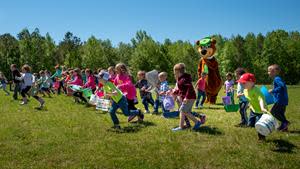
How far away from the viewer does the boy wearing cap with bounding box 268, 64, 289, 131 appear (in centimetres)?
889

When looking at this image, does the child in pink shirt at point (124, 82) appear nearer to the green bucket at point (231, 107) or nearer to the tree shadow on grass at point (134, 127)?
the tree shadow on grass at point (134, 127)

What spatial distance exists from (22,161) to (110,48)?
193 ft

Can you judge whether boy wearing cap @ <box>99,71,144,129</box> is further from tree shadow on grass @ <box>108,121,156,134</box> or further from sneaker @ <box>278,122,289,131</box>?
sneaker @ <box>278,122,289,131</box>

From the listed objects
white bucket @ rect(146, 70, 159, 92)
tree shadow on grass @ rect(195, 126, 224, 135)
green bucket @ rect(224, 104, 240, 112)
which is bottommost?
tree shadow on grass @ rect(195, 126, 224, 135)

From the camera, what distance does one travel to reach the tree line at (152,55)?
56.4 metres

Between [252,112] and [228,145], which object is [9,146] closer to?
[228,145]

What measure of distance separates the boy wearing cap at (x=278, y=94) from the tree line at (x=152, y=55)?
163 ft

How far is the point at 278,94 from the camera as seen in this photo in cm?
896

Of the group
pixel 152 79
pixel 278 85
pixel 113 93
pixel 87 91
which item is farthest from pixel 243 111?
pixel 87 91

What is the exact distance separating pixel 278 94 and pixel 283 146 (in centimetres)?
232

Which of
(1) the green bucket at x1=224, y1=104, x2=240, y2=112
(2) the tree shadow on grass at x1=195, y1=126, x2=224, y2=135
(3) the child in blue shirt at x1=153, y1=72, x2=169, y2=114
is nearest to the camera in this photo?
(2) the tree shadow on grass at x1=195, y1=126, x2=224, y2=135

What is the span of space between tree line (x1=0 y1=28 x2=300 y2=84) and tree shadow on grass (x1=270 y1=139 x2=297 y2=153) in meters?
51.5

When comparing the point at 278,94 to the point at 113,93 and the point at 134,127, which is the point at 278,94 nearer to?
the point at 134,127

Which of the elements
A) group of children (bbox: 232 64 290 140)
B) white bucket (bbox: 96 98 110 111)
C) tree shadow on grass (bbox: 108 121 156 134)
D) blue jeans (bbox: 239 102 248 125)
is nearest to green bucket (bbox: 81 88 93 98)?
white bucket (bbox: 96 98 110 111)
